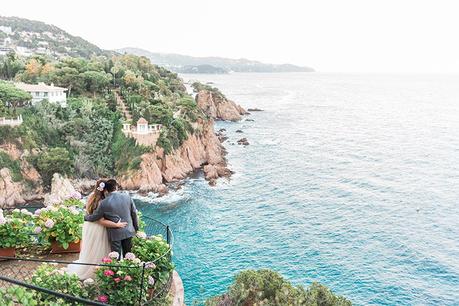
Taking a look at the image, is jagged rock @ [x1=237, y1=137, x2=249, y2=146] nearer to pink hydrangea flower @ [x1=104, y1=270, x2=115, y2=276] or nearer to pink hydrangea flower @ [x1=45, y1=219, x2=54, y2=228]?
pink hydrangea flower @ [x1=45, y1=219, x2=54, y2=228]

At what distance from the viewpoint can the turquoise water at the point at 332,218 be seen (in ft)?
110

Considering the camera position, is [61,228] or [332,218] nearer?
[61,228]

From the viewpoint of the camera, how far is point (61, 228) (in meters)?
10.8

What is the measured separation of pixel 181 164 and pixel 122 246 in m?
50.3

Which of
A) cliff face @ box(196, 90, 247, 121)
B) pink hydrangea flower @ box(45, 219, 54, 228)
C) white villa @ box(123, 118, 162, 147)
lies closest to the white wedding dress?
pink hydrangea flower @ box(45, 219, 54, 228)

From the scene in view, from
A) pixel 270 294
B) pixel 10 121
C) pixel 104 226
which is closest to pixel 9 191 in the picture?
pixel 10 121

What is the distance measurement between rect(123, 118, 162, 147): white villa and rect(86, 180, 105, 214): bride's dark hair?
4848cm

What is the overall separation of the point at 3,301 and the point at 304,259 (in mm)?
32690

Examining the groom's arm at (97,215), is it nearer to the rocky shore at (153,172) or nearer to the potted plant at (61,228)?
the potted plant at (61,228)

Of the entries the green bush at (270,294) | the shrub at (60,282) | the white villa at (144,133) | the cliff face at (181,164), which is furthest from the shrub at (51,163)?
the shrub at (60,282)

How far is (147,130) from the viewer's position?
57656mm

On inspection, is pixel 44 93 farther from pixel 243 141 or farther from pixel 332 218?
pixel 332 218

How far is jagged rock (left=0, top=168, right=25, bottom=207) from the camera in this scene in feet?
155

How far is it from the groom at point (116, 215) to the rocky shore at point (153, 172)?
32.5 meters
